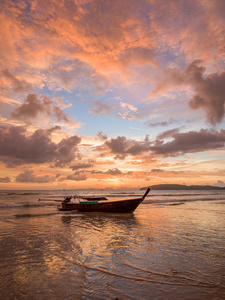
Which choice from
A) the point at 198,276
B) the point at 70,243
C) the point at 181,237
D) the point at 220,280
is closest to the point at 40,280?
the point at 70,243

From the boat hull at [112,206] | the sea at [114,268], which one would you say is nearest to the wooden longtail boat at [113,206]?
the boat hull at [112,206]

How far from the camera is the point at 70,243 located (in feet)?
30.3

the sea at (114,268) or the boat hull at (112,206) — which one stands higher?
the sea at (114,268)

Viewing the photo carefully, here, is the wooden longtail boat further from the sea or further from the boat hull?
the sea

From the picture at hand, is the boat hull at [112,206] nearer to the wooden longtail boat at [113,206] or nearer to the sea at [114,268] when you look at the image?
the wooden longtail boat at [113,206]

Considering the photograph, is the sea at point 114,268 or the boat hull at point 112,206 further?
the boat hull at point 112,206

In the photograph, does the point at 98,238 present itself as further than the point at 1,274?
Yes

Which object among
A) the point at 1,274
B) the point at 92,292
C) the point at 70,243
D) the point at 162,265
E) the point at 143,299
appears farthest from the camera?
the point at 70,243

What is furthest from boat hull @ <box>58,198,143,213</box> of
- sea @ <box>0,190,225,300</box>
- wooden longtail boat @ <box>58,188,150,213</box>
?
sea @ <box>0,190,225,300</box>

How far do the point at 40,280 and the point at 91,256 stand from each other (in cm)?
243

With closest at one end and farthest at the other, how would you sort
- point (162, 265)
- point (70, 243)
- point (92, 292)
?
point (92, 292), point (162, 265), point (70, 243)

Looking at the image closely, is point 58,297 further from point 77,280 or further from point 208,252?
point 208,252

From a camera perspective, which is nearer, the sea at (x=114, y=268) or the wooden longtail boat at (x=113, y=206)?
the sea at (x=114, y=268)

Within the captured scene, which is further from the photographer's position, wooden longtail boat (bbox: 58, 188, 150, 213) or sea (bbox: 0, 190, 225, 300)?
wooden longtail boat (bbox: 58, 188, 150, 213)
